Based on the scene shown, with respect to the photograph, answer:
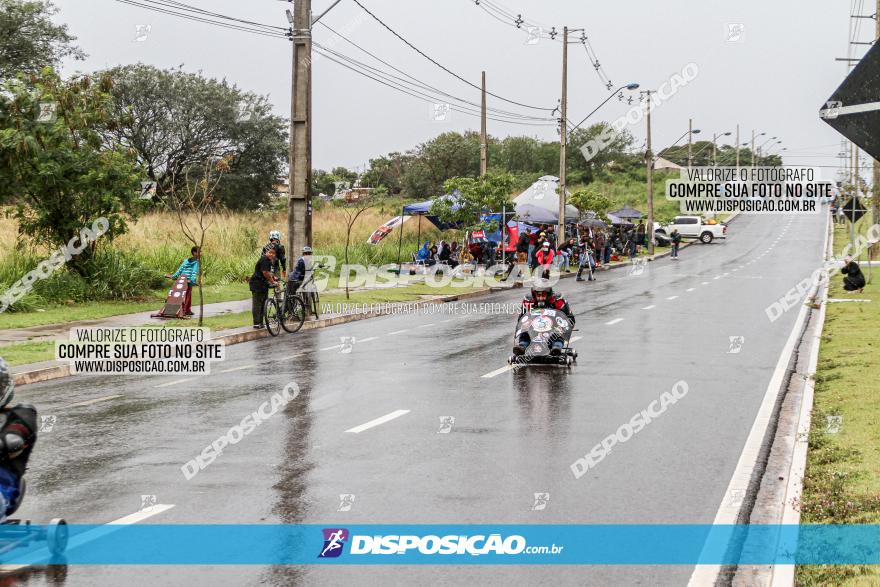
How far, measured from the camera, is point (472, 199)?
40.2m

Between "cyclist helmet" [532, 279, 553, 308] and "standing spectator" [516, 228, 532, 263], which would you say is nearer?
"cyclist helmet" [532, 279, 553, 308]

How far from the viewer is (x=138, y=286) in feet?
84.3

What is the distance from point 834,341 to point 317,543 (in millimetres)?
13972

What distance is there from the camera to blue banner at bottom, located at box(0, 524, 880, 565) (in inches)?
243

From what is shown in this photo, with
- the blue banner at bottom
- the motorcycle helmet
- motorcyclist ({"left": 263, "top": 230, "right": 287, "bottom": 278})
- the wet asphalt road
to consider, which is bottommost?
the blue banner at bottom

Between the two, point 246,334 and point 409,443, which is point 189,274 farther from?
point 409,443

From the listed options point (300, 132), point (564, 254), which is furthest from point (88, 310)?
point (564, 254)

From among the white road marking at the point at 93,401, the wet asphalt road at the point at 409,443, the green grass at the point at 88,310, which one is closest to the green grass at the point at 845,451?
the wet asphalt road at the point at 409,443

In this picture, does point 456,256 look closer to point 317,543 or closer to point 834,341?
point 834,341

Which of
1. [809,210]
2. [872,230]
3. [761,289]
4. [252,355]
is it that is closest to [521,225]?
[872,230]

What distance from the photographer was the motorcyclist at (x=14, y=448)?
5926 millimetres

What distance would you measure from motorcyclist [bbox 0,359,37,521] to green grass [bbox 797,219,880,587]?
469cm

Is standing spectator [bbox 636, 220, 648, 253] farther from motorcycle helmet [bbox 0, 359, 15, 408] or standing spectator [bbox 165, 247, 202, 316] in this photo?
motorcycle helmet [bbox 0, 359, 15, 408]

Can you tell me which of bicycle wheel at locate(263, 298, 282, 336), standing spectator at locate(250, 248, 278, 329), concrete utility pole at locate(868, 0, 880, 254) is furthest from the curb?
concrete utility pole at locate(868, 0, 880, 254)
